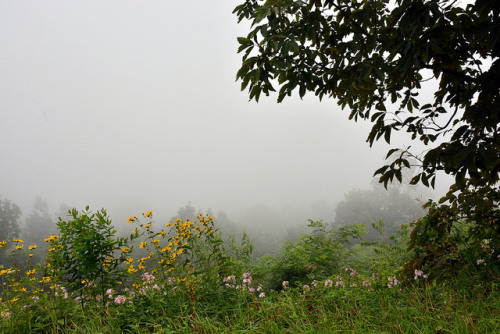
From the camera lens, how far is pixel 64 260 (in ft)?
8.64

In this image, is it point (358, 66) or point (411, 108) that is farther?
point (411, 108)

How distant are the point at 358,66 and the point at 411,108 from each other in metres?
0.87

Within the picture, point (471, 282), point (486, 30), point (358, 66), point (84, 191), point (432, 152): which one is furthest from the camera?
point (84, 191)

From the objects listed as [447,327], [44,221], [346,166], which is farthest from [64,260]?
[346,166]

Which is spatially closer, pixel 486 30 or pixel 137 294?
pixel 486 30

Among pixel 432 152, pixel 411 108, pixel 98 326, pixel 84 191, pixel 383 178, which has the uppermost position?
pixel 411 108

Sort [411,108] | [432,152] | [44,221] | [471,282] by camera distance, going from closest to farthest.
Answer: [432,152] < [471,282] < [411,108] < [44,221]

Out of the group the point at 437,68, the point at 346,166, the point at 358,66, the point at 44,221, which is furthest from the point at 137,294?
the point at 346,166

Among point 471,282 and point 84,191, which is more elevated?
point 471,282

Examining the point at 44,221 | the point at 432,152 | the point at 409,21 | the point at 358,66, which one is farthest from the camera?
the point at 44,221

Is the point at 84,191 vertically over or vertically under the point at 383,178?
under

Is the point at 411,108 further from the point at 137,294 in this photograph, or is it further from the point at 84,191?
the point at 84,191

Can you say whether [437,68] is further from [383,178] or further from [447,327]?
[447,327]

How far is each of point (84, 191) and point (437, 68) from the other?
21541cm
